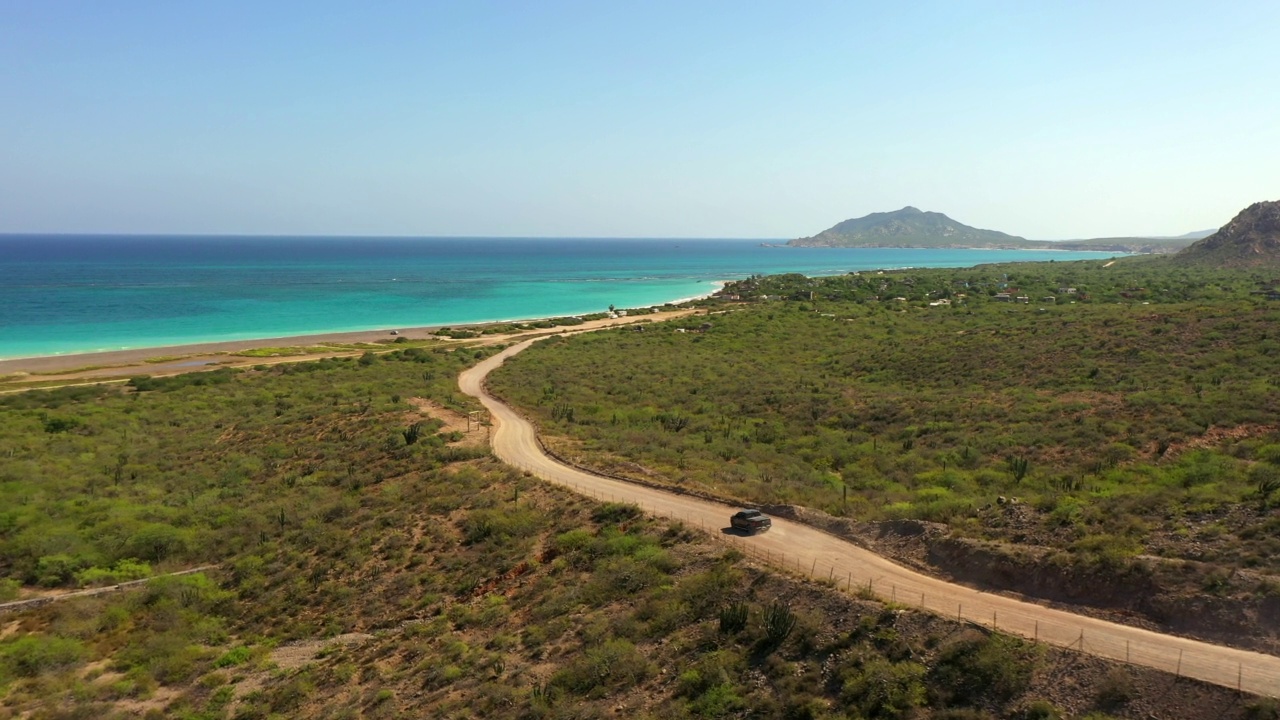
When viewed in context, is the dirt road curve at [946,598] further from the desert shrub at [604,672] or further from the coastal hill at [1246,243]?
the coastal hill at [1246,243]

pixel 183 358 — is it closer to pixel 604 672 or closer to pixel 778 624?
pixel 604 672

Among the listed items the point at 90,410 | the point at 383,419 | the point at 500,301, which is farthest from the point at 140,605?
the point at 500,301

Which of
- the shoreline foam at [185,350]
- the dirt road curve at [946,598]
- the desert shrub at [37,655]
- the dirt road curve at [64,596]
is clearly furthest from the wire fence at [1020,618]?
the shoreline foam at [185,350]

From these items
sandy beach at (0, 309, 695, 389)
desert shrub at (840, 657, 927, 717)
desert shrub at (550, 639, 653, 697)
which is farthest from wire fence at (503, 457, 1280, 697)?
sandy beach at (0, 309, 695, 389)

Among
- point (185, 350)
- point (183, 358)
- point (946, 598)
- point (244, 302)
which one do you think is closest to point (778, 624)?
point (946, 598)

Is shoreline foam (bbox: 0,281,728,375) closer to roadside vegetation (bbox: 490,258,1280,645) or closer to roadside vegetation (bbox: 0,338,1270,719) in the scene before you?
roadside vegetation (bbox: 490,258,1280,645)
